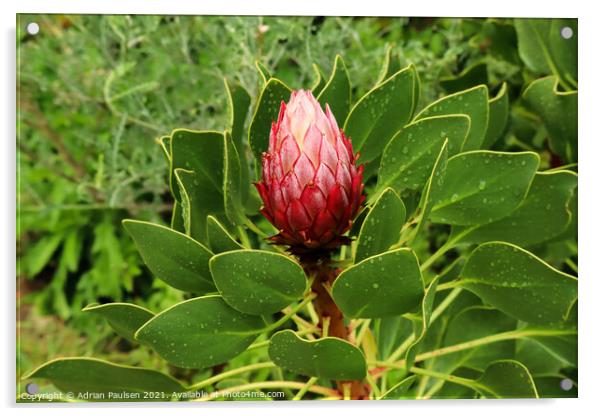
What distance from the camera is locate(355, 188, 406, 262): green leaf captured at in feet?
2.44

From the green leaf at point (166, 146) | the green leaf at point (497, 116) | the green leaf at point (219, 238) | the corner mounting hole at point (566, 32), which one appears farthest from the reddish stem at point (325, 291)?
the corner mounting hole at point (566, 32)

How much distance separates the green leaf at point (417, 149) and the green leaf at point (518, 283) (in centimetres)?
12

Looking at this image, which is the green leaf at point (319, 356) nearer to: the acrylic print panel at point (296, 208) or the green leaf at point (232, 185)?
the acrylic print panel at point (296, 208)

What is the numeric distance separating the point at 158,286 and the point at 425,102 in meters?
0.60

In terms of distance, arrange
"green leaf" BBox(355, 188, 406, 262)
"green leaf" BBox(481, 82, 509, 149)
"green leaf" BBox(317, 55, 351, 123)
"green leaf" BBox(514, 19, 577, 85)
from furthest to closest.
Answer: "green leaf" BBox(514, 19, 577, 85)
"green leaf" BBox(481, 82, 509, 149)
"green leaf" BBox(317, 55, 351, 123)
"green leaf" BBox(355, 188, 406, 262)

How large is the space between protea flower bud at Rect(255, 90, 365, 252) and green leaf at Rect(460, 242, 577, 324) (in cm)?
20

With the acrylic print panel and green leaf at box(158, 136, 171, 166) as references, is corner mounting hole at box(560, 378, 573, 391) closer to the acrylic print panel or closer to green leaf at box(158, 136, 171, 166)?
the acrylic print panel

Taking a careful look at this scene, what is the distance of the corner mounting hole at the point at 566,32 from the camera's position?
3.89 ft

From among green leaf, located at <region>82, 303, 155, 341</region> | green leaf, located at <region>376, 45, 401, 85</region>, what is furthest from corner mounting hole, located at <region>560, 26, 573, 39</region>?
green leaf, located at <region>82, 303, 155, 341</region>

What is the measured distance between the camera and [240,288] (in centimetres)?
79

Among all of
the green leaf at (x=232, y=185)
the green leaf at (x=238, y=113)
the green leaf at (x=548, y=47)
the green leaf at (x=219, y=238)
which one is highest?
the green leaf at (x=548, y=47)

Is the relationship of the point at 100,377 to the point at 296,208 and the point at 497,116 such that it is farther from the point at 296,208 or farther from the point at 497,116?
the point at 497,116

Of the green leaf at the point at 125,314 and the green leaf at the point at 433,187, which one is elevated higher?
the green leaf at the point at 433,187
